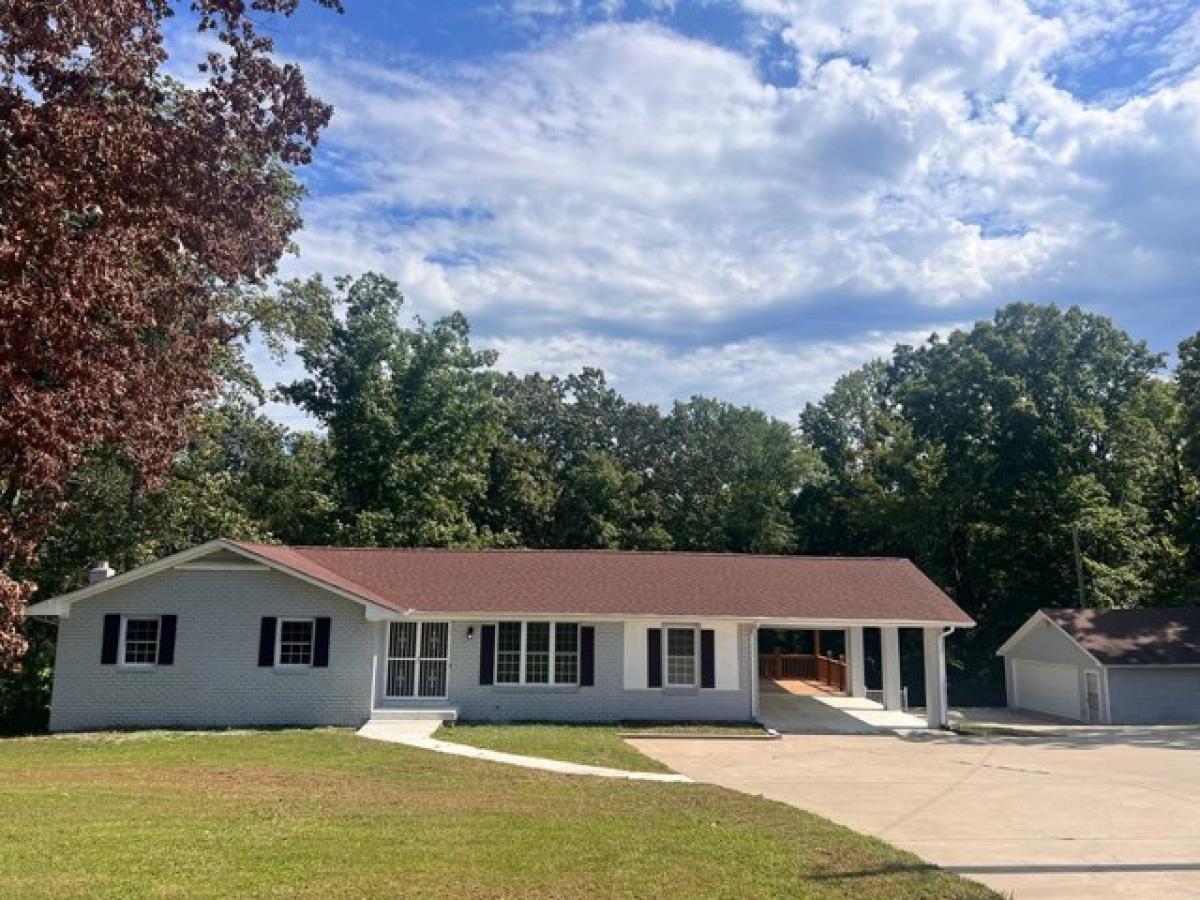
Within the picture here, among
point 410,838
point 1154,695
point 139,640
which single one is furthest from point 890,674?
point 410,838

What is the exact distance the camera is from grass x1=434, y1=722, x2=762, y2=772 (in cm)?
1609

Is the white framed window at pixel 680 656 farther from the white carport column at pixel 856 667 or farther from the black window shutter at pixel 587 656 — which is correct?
the white carport column at pixel 856 667

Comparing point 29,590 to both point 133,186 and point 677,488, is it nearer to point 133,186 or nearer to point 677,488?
point 133,186

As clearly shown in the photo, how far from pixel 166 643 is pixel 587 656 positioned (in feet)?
30.9

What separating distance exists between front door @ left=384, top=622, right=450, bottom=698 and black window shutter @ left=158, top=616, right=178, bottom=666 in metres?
4.72

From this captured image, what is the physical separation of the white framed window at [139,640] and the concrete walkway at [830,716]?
14.0m

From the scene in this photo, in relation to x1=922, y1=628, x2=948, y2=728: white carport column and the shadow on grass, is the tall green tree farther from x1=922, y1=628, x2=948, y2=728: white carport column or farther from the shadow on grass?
the shadow on grass

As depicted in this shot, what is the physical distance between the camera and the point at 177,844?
28.8 feet

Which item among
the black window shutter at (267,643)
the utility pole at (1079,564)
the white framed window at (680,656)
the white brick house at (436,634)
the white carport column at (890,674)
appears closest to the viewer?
the white brick house at (436,634)

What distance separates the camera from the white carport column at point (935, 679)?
23.2m

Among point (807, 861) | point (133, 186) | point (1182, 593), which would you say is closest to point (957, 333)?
point (1182, 593)

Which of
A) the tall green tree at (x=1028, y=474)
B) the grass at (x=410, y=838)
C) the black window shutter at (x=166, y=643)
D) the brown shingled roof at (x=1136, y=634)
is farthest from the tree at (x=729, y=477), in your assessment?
the grass at (x=410, y=838)

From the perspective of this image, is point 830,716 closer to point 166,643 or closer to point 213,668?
point 213,668

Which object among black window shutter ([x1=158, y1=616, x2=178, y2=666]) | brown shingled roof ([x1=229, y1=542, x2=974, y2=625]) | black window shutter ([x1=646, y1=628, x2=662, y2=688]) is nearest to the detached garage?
brown shingled roof ([x1=229, y1=542, x2=974, y2=625])
